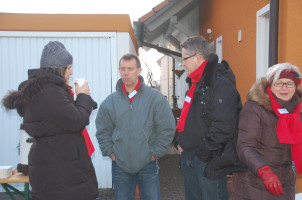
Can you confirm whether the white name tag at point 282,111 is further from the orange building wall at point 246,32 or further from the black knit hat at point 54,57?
the orange building wall at point 246,32

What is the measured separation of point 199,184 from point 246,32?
3713 millimetres

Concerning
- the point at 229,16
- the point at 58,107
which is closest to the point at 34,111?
the point at 58,107

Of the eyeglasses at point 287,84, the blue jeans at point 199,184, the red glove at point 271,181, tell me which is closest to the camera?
the red glove at point 271,181

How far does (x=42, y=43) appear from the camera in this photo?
4.21m

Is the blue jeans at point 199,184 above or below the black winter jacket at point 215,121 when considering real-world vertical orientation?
below

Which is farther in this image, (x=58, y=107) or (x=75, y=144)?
(x=75, y=144)

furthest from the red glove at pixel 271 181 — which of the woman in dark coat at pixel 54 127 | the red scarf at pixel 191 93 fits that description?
the woman in dark coat at pixel 54 127

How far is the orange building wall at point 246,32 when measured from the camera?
3.54 m

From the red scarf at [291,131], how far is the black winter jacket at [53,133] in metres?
1.36

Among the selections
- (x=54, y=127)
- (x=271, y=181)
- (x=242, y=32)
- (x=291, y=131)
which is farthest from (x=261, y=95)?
(x=242, y=32)

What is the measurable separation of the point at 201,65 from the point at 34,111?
1.38 meters

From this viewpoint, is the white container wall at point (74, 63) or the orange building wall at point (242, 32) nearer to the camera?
the white container wall at point (74, 63)

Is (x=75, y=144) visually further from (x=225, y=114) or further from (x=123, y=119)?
(x=225, y=114)

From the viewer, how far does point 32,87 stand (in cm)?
180
